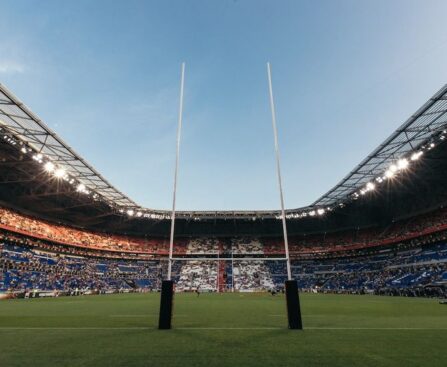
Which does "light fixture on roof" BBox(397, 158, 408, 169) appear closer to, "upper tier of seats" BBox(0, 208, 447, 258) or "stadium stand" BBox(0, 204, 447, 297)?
"upper tier of seats" BBox(0, 208, 447, 258)

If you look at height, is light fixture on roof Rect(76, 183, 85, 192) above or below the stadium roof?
below

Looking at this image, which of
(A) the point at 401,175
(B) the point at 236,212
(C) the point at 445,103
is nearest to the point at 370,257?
(A) the point at 401,175

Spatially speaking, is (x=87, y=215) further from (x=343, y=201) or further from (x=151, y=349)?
(x=151, y=349)

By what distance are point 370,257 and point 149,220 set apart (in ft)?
143

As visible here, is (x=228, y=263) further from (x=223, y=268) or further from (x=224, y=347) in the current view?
(x=224, y=347)

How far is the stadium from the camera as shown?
6.12 m

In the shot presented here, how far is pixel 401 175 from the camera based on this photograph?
3681 centimetres

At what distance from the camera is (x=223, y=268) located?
5928 centimetres

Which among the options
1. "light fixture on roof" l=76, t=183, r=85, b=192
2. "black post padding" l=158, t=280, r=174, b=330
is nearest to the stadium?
"black post padding" l=158, t=280, r=174, b=330

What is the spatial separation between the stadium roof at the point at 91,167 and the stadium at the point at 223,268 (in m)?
0.17

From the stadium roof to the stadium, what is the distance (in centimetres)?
17

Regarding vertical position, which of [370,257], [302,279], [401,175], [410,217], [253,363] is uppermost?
[401,175]

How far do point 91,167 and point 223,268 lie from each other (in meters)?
36.6

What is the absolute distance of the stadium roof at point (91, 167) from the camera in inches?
869
